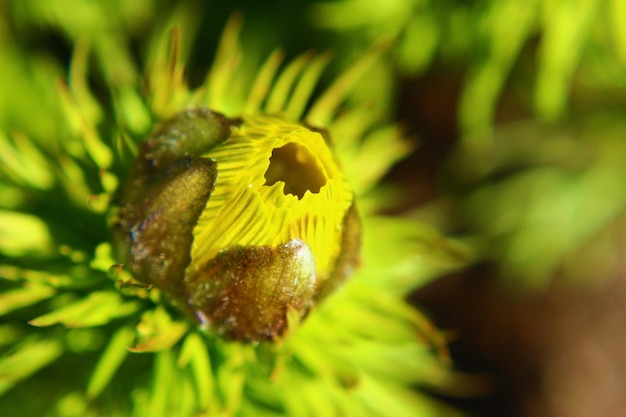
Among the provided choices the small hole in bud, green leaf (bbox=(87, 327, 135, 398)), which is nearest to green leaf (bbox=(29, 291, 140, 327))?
green leaf (bbox=(87, 327, 135, 398))

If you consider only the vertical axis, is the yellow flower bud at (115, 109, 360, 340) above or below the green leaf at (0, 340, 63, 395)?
above

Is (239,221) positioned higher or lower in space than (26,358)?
higher

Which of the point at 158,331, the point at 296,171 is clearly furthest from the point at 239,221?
the point at 158,331

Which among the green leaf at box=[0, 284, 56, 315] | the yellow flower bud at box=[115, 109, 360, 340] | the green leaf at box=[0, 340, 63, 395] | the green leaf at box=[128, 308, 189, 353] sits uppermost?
the yellow flower bud at box=[115, 109, 360, 340]

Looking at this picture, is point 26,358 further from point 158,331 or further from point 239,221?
point 239,221

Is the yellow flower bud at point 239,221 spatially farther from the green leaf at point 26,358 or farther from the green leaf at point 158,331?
the green leaf at point 26,358

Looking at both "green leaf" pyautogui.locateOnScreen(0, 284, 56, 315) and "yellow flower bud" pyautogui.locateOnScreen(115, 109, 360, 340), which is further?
"green leaf" pyautogui.locateOnScreen(0, 284, 56, 315)

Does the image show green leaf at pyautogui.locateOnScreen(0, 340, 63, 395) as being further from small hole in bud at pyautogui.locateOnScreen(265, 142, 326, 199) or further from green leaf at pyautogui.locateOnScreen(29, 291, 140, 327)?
small hole in bud at pyautogui.locateOnScreen(265, 142, 326, 199)

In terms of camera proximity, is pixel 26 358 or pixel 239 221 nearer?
pixel 239 221

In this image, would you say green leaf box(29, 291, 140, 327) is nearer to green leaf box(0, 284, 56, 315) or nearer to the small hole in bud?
green leaf box(0, 284, 56, 315)

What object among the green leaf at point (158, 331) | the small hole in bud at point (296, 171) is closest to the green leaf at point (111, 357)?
the green leaf at point (158, 331)
